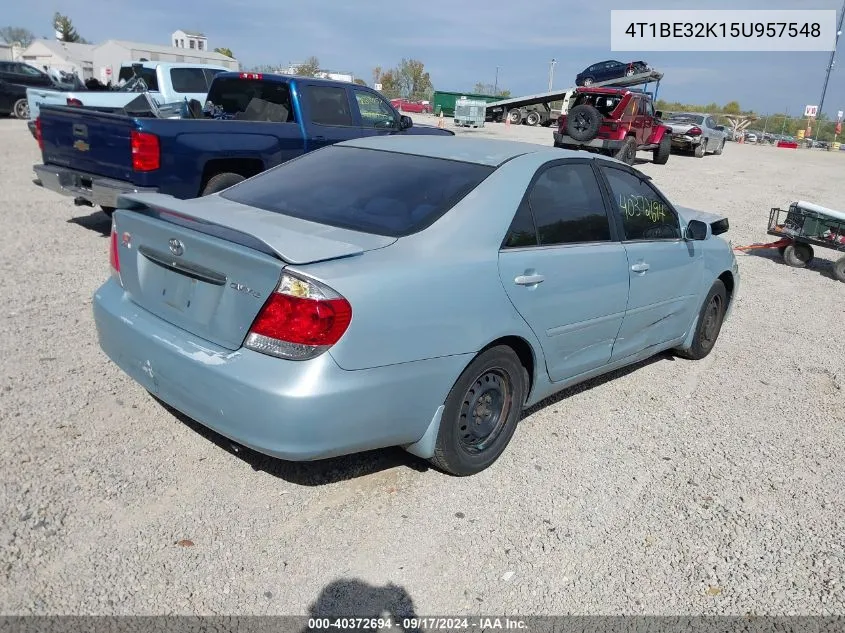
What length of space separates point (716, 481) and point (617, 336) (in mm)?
1000

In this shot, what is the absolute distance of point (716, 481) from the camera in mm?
3623

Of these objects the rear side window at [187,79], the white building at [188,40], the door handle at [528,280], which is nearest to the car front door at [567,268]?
the door handle at [528,280]

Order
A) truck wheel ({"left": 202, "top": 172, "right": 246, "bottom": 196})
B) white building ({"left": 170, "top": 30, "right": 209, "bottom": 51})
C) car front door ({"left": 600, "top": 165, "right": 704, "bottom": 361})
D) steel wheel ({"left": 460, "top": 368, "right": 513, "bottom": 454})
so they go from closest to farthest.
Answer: steel wheel ({"left": 460, "top": 368, "right": 513, "bottom": 454}) → car front door ({"left": 600, "top": 165, "right": 704, "bottom": 361}) → truck wheel ({"left": 202, "top": 172, "right": 246, "bottom": 196}) → white building ({"left": 170, "top": 30, "right": 209, "bottom": 51})

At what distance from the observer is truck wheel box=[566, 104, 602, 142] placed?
1862 centimetres

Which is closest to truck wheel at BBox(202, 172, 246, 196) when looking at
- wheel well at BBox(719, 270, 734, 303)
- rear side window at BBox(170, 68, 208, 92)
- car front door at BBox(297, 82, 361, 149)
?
car front door at BBox(297, 82, 361, 149)

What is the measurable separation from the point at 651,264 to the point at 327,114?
5.34 meters

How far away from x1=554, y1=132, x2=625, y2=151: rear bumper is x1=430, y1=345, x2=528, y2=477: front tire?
16315 mm

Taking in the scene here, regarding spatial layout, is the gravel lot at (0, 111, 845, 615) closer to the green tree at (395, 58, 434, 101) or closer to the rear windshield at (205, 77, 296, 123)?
the rear windshield at (205, 77, 296, 123)

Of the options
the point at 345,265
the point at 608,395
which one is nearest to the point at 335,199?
the point at 345,265

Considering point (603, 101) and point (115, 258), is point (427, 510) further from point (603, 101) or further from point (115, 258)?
point (603, 101)

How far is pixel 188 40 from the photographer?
89562 millimetres

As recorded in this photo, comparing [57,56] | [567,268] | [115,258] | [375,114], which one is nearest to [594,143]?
[375,114]

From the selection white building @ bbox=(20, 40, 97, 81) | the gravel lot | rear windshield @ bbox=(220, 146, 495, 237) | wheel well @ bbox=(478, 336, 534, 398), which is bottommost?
the gravel lot

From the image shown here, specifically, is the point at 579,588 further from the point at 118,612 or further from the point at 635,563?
the point at 118,612
